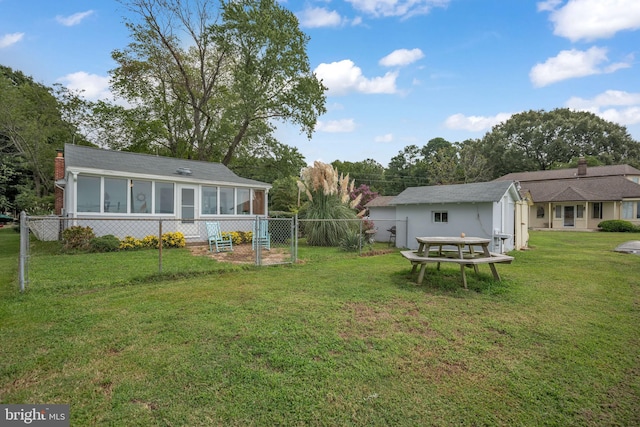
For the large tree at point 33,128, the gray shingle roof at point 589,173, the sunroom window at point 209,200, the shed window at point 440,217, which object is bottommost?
the shed window at point 440,217

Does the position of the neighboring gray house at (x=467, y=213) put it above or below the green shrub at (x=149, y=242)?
above

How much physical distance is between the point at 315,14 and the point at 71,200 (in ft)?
36.8

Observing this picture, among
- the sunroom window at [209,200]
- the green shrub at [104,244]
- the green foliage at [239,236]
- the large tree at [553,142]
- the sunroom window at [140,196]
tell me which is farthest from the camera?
the large tree at [553,142]

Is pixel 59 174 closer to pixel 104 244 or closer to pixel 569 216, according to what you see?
pixel 104 244

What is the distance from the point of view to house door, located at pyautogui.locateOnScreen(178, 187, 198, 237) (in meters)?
11.6

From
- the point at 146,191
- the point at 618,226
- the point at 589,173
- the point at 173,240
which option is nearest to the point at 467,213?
the point at 173,240

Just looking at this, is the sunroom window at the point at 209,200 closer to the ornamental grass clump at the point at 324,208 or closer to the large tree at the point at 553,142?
the ornamental grass clump at the point at 324,208

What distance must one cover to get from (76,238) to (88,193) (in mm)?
1838

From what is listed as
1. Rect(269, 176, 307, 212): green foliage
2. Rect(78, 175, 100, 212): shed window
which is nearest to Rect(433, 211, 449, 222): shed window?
Rect(269, 176, 307, 212): green foliage

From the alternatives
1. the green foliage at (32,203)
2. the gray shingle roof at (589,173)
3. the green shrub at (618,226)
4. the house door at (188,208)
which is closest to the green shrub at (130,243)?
Result: the house door at (188,208)

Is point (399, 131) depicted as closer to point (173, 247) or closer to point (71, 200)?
point (173, 247)

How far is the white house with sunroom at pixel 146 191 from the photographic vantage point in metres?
9.94

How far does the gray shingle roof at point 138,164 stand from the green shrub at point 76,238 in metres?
2.11

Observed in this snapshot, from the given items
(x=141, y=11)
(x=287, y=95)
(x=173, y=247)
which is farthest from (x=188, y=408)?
(x=141, y=11)
